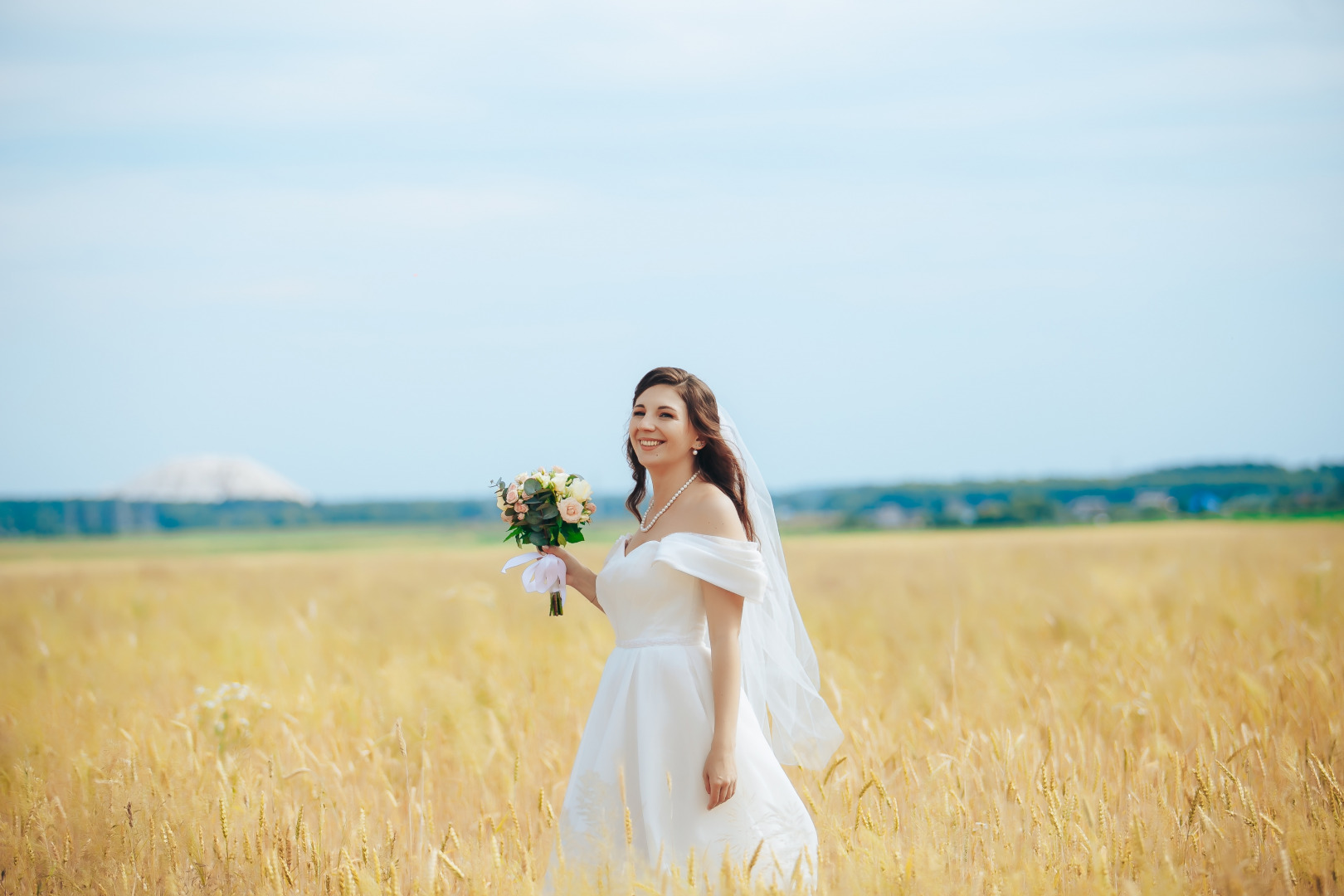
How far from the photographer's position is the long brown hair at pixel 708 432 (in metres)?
3.55

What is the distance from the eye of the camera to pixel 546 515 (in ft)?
12.0

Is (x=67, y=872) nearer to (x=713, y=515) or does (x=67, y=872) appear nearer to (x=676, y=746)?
(x=676, y=746)

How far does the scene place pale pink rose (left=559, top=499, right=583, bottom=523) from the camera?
360cm

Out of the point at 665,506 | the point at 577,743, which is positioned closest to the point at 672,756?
the point at 665,506

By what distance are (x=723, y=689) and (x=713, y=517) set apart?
531mm

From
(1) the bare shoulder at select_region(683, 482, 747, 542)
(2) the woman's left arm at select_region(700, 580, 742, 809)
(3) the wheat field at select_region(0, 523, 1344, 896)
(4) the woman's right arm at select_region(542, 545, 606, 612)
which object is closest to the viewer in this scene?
(2) the woman's left arm at select_region(700, 580, 742, 809)

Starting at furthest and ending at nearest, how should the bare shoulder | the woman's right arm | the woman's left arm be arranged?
the woman's right arm → the bare shoulder → the woman's left arm

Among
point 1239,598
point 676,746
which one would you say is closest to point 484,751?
point 676,746

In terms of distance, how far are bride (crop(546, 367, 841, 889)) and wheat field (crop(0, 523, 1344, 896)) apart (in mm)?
208

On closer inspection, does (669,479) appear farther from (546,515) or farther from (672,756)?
(672,756)

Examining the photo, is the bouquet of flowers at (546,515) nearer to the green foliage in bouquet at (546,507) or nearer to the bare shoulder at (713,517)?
the green foliage in bouquet at (546,507)

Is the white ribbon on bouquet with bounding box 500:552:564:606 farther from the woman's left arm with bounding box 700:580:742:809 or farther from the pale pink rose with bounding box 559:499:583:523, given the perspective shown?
the woman's left arm with bounding box 700:580:742:809

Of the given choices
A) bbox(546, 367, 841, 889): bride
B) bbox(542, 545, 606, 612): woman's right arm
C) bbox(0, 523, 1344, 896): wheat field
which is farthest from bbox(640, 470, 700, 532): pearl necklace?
bbox(0, 523, 1344, 896): wheat field

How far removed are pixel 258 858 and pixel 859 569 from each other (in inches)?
641
